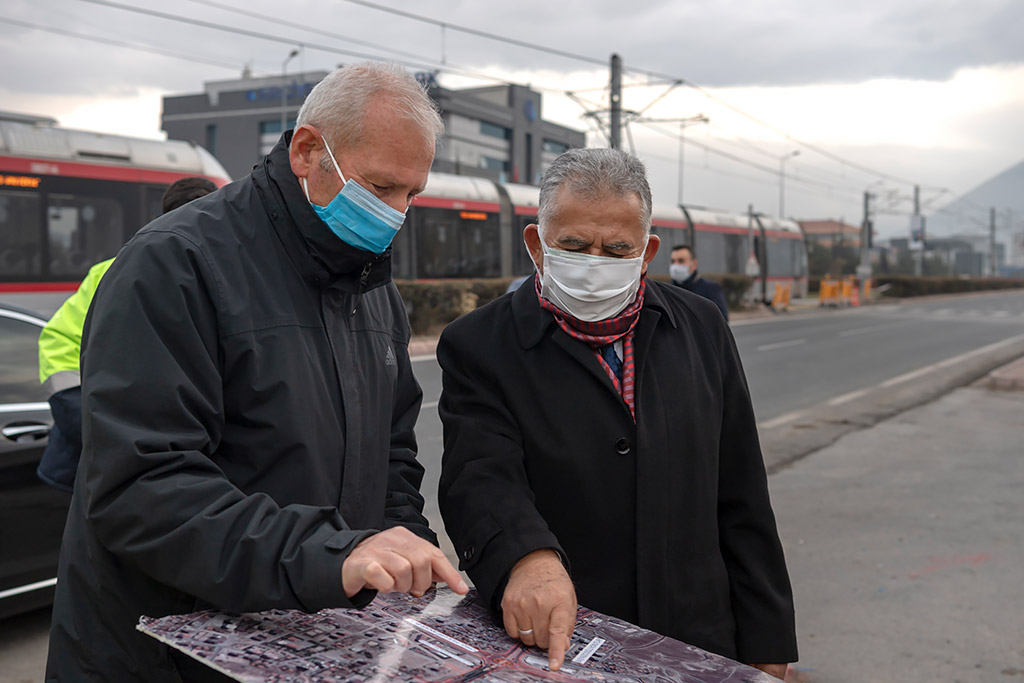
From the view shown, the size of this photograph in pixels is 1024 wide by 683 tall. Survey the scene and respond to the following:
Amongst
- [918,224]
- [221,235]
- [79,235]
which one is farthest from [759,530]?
[918,224]

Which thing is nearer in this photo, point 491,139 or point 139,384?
point 139,384

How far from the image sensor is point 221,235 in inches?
62.7

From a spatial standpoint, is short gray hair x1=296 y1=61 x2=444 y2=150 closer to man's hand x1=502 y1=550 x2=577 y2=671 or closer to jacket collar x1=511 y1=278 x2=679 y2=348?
jacket collar x1=511 y1=278 x2=679 y2=348

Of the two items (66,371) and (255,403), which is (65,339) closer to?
(66,371)

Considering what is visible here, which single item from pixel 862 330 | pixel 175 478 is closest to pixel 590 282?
pixel 175 478

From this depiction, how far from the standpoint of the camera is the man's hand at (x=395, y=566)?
1.27m

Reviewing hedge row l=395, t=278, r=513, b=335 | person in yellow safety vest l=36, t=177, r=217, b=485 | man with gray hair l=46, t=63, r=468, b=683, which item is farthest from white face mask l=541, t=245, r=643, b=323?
hedge row l=395, t=278, r=513, b=335

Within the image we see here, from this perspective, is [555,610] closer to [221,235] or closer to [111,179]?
[221,235]

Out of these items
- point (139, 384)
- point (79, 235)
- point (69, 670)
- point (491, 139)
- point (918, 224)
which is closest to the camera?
point (139, 384)

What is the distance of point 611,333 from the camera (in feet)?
6.48

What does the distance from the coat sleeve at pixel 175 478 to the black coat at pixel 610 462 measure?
54 centimetres

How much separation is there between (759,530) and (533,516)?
602 mm

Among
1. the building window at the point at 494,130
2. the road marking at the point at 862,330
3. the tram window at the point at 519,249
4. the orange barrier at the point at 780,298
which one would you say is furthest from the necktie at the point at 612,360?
the building window at the point at 494,130

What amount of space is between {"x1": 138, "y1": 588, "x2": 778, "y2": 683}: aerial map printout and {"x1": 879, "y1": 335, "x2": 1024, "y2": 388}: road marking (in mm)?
12219
